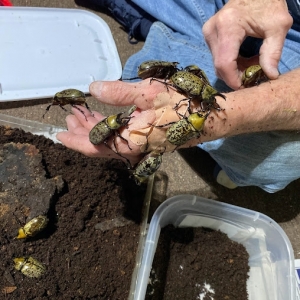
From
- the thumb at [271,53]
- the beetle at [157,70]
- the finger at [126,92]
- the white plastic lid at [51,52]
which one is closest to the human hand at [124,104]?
the finger at [126,92]

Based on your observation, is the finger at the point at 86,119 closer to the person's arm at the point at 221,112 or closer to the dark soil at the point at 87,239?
the person's arm at the point at 221,112

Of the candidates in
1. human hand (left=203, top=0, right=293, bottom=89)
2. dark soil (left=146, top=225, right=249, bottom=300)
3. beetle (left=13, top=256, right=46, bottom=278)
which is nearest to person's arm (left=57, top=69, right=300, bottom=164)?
human hand (left=203, top=0, right=293, bottom=89)

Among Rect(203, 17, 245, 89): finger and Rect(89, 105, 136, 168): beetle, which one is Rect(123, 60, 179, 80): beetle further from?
Rect(89, 105, 136, 168): beetle

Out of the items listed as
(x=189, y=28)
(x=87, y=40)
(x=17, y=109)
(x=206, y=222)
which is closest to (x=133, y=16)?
(x=87, y=40)

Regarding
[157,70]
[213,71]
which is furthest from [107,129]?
[213,71]

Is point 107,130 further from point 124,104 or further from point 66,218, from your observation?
point 66,218

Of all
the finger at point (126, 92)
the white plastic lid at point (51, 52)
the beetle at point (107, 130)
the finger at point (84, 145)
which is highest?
the finger at point (126, 92)
